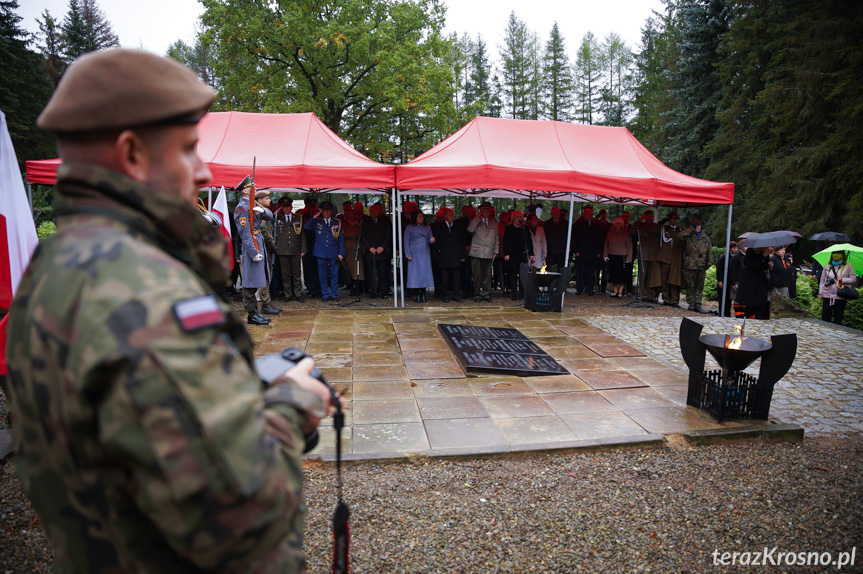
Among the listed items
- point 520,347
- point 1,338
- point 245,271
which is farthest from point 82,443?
point 245,271

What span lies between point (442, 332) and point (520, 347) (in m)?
1.18

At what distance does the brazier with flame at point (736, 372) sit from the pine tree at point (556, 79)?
36069mm

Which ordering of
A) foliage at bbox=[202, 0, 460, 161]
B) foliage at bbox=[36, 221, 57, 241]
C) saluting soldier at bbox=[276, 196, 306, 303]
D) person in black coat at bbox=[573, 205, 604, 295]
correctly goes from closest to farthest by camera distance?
saluting soldier at bbox=[276, 196, 306, 303] → person in black coat at bbox=[573, 205, 604, 295] → foliage at bbox=[36, 221, 57, 241] → foliage at bbox=[202, 0, 460, 161]

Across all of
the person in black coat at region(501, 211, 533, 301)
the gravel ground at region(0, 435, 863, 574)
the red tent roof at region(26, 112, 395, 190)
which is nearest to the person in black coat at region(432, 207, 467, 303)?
the person in black coat at region(501, 211, 533, 301)

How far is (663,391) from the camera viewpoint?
5.12 metres

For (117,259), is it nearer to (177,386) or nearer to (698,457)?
(177,386)

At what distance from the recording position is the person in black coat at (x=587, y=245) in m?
12.3

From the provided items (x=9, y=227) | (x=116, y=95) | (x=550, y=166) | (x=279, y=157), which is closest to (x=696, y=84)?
(x=550, y=166)

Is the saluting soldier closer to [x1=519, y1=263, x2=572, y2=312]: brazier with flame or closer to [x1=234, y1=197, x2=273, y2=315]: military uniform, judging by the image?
[x1=234, y1=197, x2=273, y2=315]: military uniform

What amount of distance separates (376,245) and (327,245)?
1032 mm

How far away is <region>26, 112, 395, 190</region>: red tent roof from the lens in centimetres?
880

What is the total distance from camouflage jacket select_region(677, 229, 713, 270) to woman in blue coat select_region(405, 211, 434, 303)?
552 centimetres

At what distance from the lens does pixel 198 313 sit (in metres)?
0.79

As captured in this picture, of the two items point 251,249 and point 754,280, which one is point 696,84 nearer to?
point 754,280
